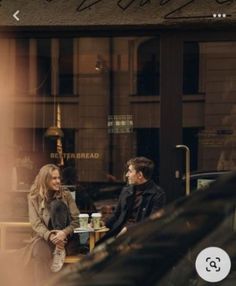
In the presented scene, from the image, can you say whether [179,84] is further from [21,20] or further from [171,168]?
[21,20]

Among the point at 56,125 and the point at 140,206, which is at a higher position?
the point at 56,125

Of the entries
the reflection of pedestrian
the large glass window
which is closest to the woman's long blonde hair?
the reflection of pedestrian

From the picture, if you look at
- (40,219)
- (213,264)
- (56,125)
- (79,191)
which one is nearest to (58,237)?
(40,219)

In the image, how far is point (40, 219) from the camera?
6.58m

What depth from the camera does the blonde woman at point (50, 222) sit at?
6.35m

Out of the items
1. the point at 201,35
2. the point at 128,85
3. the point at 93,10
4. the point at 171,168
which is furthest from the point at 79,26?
the point at 171,168

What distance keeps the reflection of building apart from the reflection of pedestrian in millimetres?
95

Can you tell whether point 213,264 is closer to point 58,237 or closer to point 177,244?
point 177,244

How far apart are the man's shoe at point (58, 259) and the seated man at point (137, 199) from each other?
48cm

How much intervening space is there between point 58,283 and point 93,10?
607cm

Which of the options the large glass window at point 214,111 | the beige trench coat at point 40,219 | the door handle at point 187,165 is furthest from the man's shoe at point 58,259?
the large glass window at point 214,111

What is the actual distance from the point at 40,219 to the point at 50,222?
0.12 metres

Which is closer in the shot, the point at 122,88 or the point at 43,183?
the point at 43,183

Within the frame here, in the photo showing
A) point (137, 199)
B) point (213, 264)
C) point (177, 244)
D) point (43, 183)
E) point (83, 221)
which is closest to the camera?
point (177, 244)
